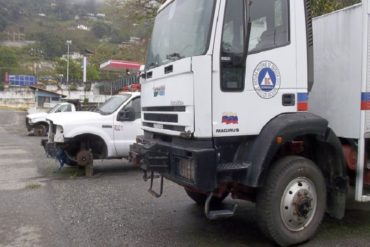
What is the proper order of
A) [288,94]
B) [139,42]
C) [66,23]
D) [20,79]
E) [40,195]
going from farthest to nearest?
[66,23]
[20,79]
[139,42]
[40,195]
[288,94]

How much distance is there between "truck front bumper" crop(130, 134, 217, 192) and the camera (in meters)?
4.65

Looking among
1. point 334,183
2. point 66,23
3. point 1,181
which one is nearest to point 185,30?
point 334,183

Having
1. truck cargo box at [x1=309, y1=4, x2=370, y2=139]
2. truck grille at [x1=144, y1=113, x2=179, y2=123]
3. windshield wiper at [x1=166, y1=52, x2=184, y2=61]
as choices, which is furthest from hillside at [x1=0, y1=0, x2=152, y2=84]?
windshield wiper at [x1=166, y1=52, x2=184, y2=61]

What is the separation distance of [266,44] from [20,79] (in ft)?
256

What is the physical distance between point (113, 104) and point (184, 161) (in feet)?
21.0

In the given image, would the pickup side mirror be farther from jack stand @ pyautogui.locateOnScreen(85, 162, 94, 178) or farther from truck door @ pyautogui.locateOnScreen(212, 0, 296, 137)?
truck door @ pyautogui.locateOnScreen(212, 0, 296, 137)

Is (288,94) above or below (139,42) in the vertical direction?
below

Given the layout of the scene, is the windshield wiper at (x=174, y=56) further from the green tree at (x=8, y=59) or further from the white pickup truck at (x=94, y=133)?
the green tree at (x=8, y=59)

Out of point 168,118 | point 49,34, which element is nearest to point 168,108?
point 168,118

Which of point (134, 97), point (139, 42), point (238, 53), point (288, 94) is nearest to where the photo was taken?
point (238, 53)

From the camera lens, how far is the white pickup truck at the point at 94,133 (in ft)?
33.2

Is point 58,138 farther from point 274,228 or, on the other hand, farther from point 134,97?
point 274,228

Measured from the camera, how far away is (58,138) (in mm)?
10062

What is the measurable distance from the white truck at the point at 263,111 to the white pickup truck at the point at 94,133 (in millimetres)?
4630
